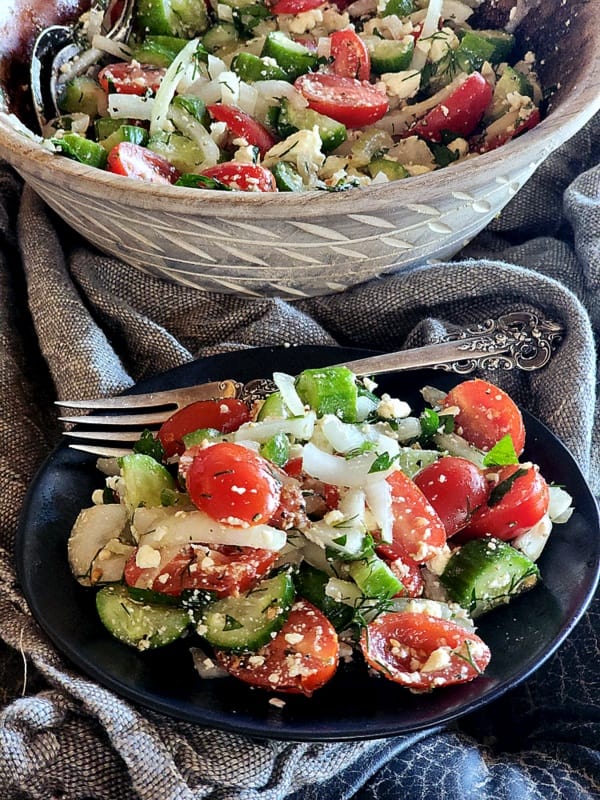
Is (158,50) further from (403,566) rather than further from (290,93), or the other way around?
(403,566)

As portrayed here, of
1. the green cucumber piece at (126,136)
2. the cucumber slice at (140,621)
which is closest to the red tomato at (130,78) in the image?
the green cucumber piece at (126,136)

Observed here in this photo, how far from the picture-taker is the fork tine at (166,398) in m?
1.53

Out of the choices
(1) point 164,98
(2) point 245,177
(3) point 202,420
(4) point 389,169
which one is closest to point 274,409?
(3) point 202,420

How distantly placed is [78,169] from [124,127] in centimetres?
26

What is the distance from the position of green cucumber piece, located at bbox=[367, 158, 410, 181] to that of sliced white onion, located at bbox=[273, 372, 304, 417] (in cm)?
59

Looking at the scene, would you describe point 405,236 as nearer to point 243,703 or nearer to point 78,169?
point 78,169

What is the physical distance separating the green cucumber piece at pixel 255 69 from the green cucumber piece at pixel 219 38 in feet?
0.64

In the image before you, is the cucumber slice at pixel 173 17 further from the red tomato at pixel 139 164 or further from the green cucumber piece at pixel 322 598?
the green cucumber piece at pixel 322 598

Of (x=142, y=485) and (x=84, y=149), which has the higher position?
(x=84, y=149)

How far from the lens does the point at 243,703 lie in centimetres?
116

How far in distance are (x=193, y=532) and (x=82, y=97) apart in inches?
45.7

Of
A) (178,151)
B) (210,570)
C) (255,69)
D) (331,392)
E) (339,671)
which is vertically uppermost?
(255,69)

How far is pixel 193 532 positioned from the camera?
1.21 meters

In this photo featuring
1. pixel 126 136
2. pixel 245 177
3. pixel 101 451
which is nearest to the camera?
pixel 101 451
